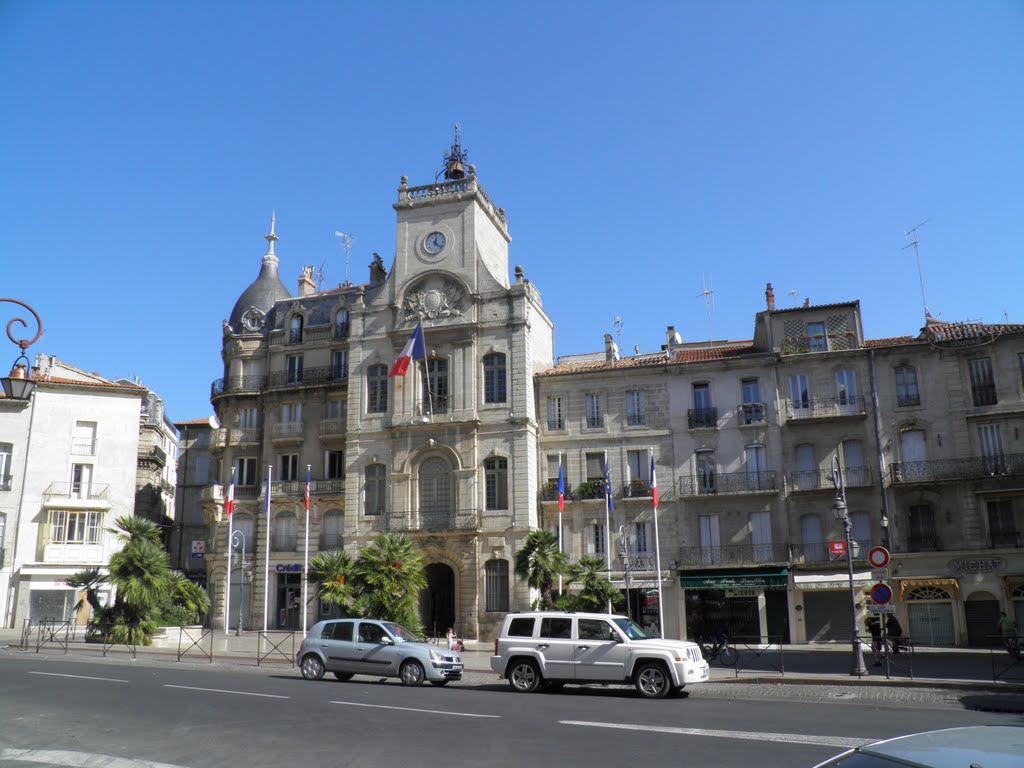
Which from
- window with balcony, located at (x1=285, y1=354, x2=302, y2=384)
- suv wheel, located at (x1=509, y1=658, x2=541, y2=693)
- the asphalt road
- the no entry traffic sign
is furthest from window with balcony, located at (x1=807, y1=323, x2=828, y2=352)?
window with balcony, located at (x1=285, y1=354, x2=302, y2=384)

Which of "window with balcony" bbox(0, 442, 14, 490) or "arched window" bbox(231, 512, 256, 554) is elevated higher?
"window with balcony" bbox(0, 442, 14, 490)

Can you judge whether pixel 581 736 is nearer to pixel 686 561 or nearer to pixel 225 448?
pixel 686 561

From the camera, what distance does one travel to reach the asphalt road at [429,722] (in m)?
10.2

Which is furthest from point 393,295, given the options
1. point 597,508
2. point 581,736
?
point 581,736

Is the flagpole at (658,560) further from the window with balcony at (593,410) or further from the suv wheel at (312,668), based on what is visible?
the suv wheel at (312,668)

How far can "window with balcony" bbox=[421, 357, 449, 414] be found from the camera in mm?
39875

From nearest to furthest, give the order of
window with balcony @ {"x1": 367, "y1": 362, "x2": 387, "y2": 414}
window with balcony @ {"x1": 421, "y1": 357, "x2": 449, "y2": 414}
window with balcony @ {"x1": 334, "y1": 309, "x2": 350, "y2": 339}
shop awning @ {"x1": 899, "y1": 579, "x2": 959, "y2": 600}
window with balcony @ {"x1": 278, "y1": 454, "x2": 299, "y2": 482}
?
shop awning @ {"x1": 899, "y1": 579, "x2": 959, "y2": 600} < window with balcony @ {"x1": 421, "y1": 357, "x2": 449, "y2": 414} < window with balcony @ {"x1": 367, "y1": 362, "x2": 387, "y2": 414} < window with balcony @ {"x1": 278, "y1": 454, "x2": 299, "y2": 482} < window with balcony @ {"x1": 334, "y1": 309, "x2": 350, "y2": 339}

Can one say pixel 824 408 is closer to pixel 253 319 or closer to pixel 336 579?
pixel 336 579

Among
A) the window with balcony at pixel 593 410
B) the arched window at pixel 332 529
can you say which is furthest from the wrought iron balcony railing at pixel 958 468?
the arched window at pixel 332 529

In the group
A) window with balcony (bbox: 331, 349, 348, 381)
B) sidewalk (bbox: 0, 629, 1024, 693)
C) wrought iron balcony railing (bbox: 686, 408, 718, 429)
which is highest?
window with balcony (bbox: 331, 349, 348, 381)

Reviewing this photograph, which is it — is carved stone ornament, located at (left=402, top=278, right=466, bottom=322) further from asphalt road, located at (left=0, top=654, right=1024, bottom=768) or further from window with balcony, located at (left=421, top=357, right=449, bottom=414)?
asphalt road, located at (left=0, top=654, right=1024, bottom=768)

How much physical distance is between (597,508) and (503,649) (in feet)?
64.3

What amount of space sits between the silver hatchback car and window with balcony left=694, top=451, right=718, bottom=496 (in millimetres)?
18748

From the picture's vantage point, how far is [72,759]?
10.1 meters
